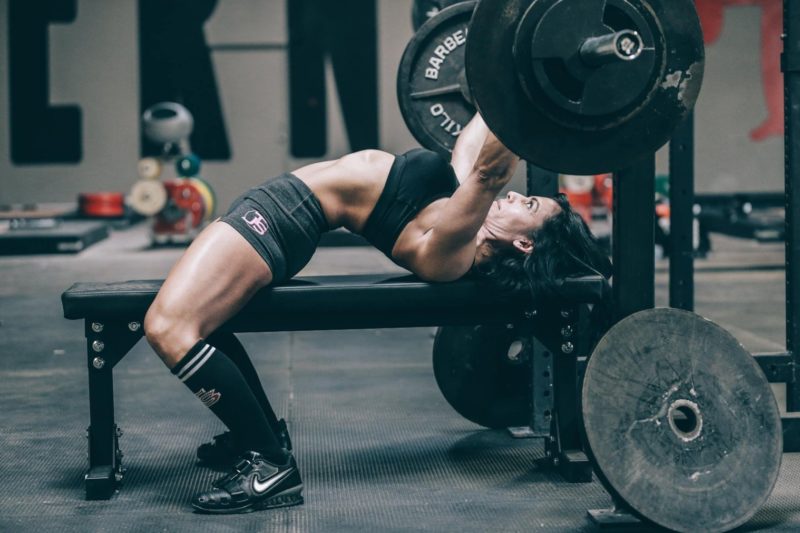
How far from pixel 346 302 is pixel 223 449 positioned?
516 millimetres

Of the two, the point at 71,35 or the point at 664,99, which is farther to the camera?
the point at 71,35

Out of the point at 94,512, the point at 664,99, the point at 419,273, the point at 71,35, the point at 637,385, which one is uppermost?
the point at 71,35

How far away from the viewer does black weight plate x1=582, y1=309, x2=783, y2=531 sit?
2.00 m

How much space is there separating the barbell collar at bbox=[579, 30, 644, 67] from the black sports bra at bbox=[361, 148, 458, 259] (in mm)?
538

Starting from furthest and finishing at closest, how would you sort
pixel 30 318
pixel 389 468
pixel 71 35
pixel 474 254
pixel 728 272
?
pixel 71 35 → pixel 728 272 → pixel 30 318 → pixel 389 468 → pixel 474 254

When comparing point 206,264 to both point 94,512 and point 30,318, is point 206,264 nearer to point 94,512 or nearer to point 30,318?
point 94,512

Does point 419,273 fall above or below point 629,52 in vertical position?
below

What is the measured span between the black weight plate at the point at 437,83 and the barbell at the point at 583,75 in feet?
2.93

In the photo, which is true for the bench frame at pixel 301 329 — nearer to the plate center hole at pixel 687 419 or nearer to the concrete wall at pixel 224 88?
the plate center hole at pixel 687 419

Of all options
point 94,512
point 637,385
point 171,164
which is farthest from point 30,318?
point 171,164

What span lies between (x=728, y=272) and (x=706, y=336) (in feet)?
14.6

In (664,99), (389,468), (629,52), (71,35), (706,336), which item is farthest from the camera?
(71,35)

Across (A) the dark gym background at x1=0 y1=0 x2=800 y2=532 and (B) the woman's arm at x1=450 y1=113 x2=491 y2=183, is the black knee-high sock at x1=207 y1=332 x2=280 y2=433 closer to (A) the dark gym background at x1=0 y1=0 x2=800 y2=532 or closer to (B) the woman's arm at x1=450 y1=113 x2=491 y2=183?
(A) the dark gym background at x1=0 y1=0 x2=800 y2=532

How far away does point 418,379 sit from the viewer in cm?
357
